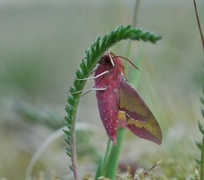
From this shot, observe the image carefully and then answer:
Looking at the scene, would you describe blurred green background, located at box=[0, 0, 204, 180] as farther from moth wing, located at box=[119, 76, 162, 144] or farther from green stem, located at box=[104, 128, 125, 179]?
moth wing, located at box=[119, 76, 162, 144]

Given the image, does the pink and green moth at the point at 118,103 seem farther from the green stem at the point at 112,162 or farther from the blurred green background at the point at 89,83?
the blurred green background at the point at 89,83

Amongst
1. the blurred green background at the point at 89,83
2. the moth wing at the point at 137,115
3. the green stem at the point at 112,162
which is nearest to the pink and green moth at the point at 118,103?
the moth wing at the point at 137,115

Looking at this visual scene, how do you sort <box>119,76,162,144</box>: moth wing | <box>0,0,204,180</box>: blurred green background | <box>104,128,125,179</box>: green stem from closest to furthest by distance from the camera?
<box>119,76,162,144</box>: moth wing, <box>104,128,125,179</box>: green stem, <box>0,0,204,180</box>: blurred green background

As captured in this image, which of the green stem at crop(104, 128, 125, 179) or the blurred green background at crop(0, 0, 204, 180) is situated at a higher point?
the blurred green background at crop(0, 0, 204, 180)

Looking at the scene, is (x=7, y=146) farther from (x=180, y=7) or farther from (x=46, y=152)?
(x=180, y=7)

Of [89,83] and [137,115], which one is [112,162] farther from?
[89,83]

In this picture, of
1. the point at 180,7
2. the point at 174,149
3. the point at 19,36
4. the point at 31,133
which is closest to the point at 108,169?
the point at 174,149

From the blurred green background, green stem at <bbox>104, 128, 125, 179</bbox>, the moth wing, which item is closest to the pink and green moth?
the moth wing
